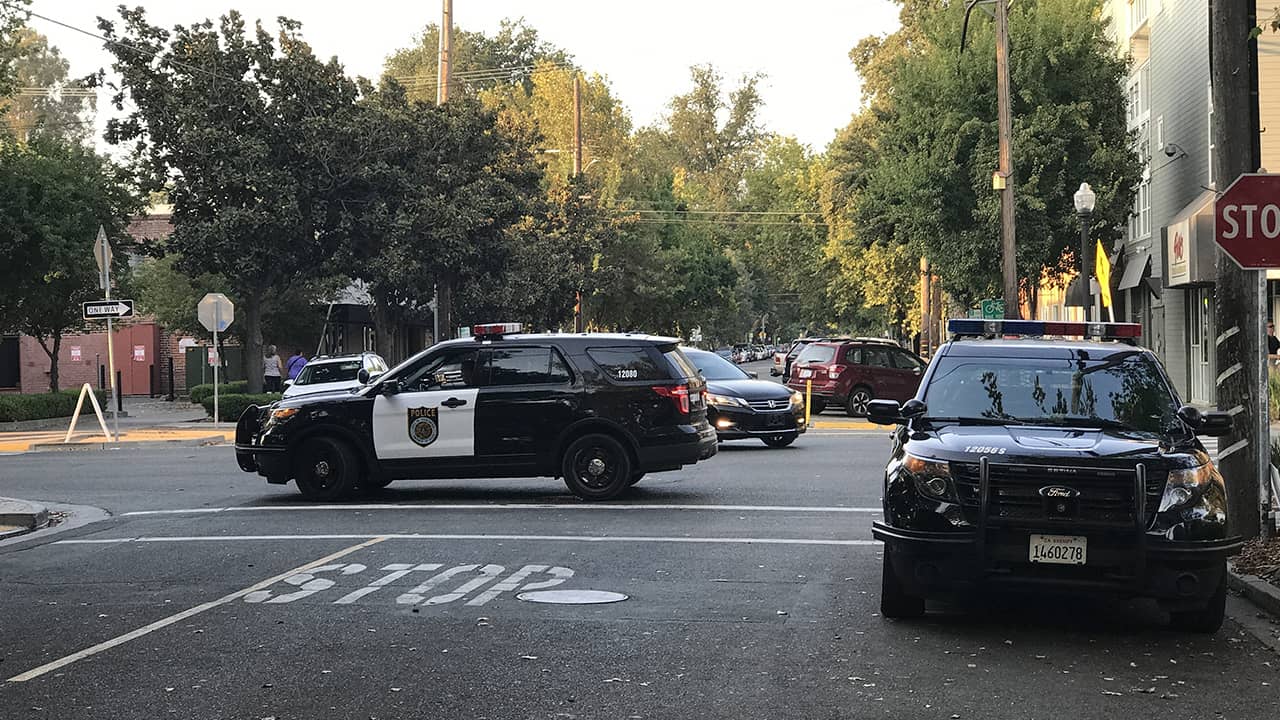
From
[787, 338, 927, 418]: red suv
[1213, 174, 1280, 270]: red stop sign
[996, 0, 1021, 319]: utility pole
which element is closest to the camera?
[1213, 174, 1280, 270]: red stop sign

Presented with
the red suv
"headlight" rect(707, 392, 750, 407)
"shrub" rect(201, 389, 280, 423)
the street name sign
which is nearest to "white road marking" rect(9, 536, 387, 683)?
"headlight" rect(707, 392, 750, 407)

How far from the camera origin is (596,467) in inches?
632

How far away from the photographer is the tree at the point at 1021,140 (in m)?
40.0

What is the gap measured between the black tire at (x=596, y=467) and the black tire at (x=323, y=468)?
91.3 inches

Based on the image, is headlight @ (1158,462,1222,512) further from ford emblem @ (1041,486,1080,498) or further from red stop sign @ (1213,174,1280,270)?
red stop sign @ (1213,174,1280,270)

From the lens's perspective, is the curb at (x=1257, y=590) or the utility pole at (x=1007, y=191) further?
the utility pole at (x=1007, y=191)

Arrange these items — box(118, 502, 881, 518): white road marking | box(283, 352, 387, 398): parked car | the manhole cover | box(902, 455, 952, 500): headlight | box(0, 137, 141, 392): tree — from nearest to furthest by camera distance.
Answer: box(902, 455, 952, 500): headlight < the manhole cover < box(118, 502, 881, 518): white road marking < box(283, 352, 387, 398): parked car < box(0, 137, 141, 392): tree

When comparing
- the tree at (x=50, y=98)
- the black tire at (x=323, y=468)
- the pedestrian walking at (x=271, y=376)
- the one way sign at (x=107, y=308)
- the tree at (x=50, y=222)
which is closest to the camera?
the black tire at (x=323, y=468)

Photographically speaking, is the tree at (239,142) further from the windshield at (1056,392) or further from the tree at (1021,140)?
the windshield at (1056,392)

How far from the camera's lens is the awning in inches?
1660

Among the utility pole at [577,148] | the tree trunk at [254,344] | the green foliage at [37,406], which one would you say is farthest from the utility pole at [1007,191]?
the utility pole at [577,148]

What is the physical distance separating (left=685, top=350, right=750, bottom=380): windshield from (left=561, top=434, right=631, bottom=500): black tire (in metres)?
7.87

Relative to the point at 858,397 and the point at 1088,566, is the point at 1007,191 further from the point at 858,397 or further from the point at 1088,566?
the point at 1088,566

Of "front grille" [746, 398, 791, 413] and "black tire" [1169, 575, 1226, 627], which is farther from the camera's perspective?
"front grille" [746, 398, 791, 413]
